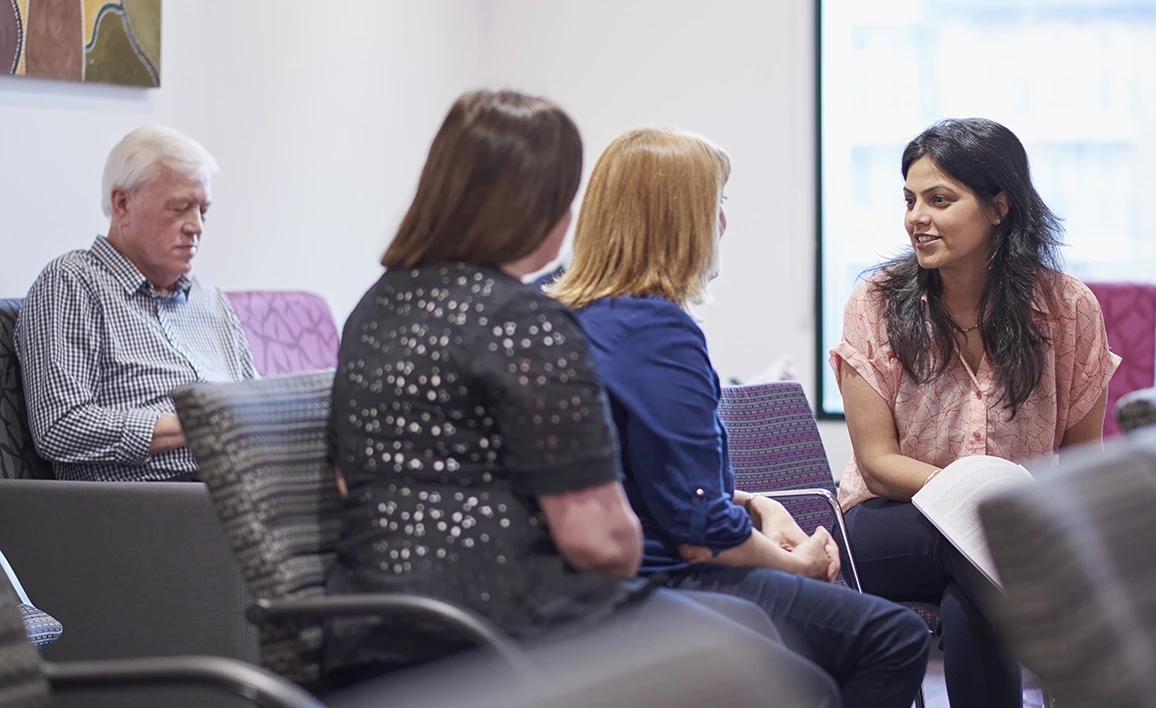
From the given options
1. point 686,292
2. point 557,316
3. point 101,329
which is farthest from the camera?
point 101,329

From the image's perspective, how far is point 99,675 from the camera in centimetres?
113

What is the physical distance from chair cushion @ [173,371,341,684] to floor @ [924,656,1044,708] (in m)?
2.03

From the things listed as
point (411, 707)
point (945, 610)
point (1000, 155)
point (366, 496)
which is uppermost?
point (1000, 155)

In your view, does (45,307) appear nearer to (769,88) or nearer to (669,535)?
(669,535)

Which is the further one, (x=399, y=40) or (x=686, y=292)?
(x=399, y=40)

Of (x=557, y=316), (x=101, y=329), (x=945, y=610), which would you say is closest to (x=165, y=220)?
(x=101, y=329)

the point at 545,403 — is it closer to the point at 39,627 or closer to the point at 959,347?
the point at 39,627

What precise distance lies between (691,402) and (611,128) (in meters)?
3.60

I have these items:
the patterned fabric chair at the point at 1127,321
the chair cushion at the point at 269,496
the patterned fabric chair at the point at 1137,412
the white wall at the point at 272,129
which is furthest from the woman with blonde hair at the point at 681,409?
the patterned fabric chair at the point at 1127,321

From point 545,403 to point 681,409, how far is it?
0.38 metres

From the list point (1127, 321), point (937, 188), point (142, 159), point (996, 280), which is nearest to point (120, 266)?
point (142, 159)

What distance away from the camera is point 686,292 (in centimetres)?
184

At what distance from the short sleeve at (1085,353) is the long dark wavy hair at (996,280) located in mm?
55

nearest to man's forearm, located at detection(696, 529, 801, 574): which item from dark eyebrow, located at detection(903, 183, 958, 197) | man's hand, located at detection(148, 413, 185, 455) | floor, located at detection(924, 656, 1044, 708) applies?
dark eyebrow, located at detection(903, 183, 958, 197)
